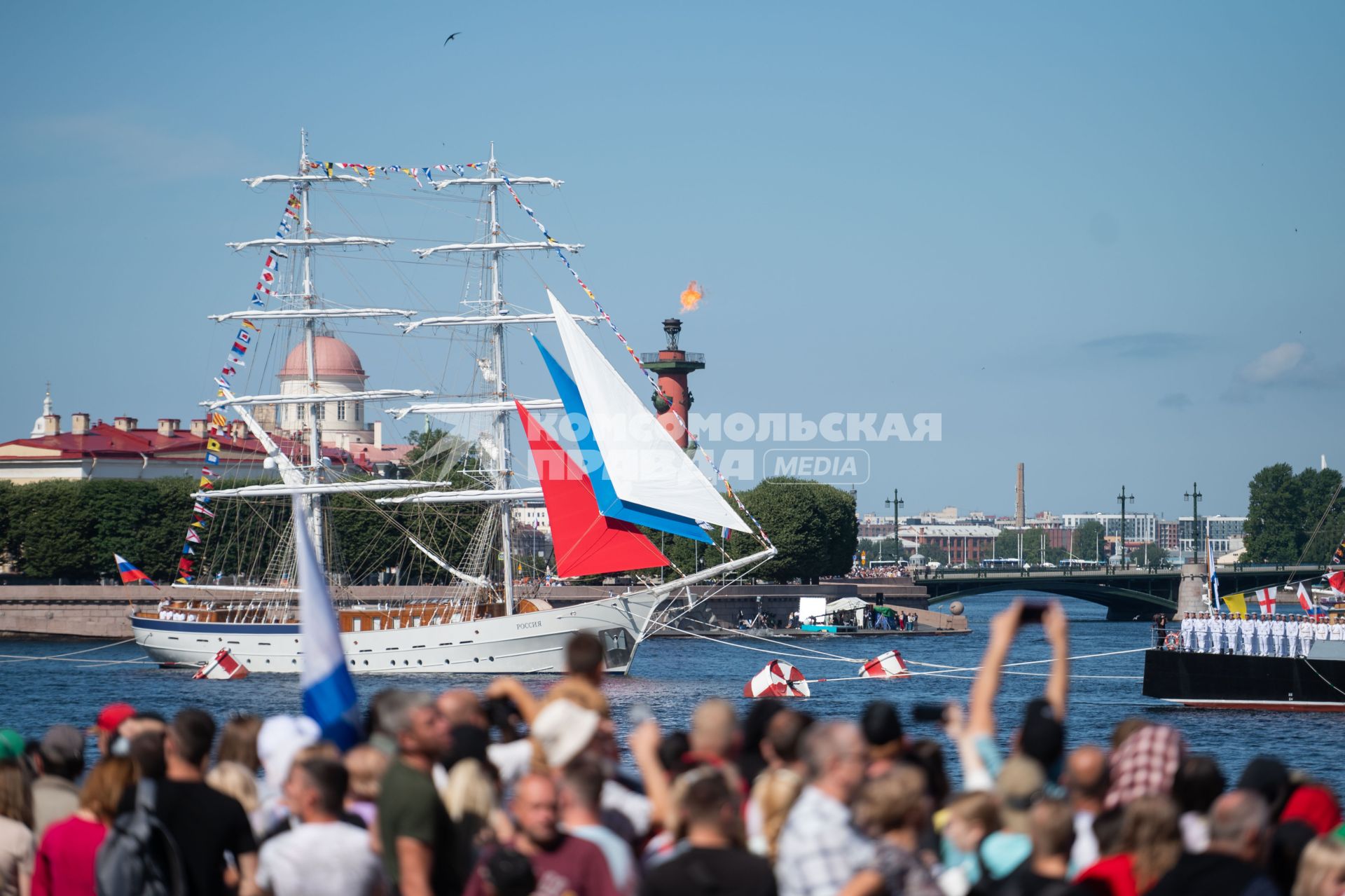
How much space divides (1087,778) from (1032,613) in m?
1.04

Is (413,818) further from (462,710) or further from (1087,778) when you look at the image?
(1087,778)

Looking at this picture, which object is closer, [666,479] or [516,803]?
[516,803]

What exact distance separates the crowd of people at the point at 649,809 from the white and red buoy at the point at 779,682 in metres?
24.9

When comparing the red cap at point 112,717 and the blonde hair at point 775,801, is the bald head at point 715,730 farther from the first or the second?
the red cap at point 112,717

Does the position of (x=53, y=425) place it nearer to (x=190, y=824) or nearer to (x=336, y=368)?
(x=336, y=368)

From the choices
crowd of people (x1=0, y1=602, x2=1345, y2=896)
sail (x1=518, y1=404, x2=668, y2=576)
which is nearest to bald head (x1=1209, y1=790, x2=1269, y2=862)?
crowd of people (x1=0, y1=602, x2=1345, y2=896)

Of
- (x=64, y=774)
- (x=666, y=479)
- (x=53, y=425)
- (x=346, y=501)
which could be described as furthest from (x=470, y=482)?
(x=64, y=774)

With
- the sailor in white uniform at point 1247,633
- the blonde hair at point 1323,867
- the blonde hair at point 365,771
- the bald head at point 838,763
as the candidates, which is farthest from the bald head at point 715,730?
the sailor in white uniform at point 1247,633

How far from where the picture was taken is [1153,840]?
18.2ft

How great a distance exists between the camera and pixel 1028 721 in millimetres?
6480

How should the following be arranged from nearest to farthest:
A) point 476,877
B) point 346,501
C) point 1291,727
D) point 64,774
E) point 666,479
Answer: point 476,877
point 64,774
point 1291,727
point 666,479
point 346,501

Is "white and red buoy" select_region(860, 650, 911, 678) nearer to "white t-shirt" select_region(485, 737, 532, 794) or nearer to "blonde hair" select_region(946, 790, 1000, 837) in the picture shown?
"white t-shirt" select_region(485, 737, 532, 794)

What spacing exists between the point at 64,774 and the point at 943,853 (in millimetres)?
3895

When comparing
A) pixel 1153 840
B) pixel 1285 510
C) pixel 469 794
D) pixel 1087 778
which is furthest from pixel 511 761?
pixel 1285 510
